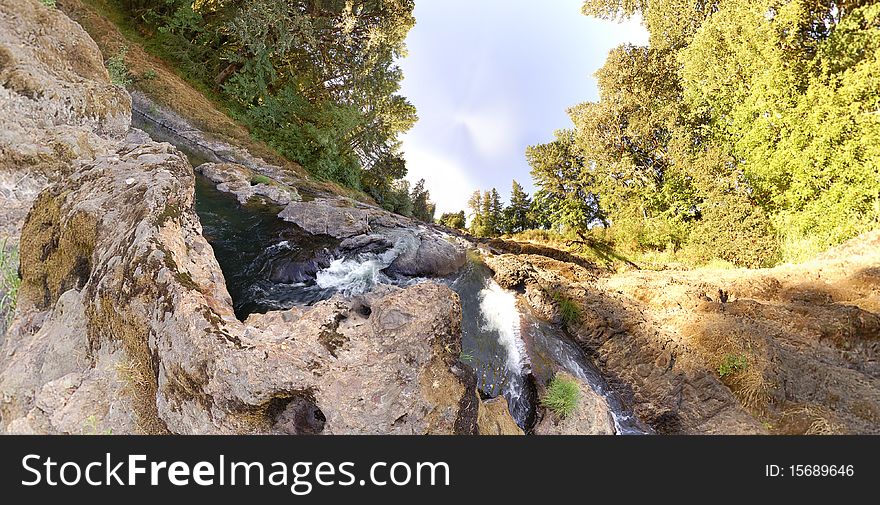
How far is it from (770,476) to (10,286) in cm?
931

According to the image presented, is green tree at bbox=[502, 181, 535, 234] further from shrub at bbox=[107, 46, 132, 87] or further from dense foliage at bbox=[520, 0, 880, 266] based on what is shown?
shrub at bbox=[107, 46, 132, 87]

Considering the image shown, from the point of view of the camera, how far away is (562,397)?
20.5 ft

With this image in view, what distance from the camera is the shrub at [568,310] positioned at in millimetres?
9016

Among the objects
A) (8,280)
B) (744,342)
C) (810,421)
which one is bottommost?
(810,421)

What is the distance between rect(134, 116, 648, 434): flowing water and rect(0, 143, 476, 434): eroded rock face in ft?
9.25

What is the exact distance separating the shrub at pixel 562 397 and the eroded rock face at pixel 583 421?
61mm

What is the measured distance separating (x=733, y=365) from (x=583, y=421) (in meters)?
3.37

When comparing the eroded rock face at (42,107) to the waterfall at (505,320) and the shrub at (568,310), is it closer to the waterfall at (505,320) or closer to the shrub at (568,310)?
the waterfall at (505,320)

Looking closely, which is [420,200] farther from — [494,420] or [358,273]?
[494,420]

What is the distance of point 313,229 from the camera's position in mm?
11125

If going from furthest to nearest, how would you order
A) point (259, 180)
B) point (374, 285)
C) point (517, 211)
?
1. point (517, 211)
2. point (259, 180)
3. point (374, 285)

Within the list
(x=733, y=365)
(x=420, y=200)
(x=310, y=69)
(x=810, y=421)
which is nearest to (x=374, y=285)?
(x=733, y=365)

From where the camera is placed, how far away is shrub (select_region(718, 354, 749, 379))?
22.8 feet

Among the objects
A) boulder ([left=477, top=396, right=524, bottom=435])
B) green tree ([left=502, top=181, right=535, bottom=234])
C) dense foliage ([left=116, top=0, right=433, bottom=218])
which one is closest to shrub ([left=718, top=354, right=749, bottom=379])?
boulder ([left=477, top=396, right=524, bottom=435])
